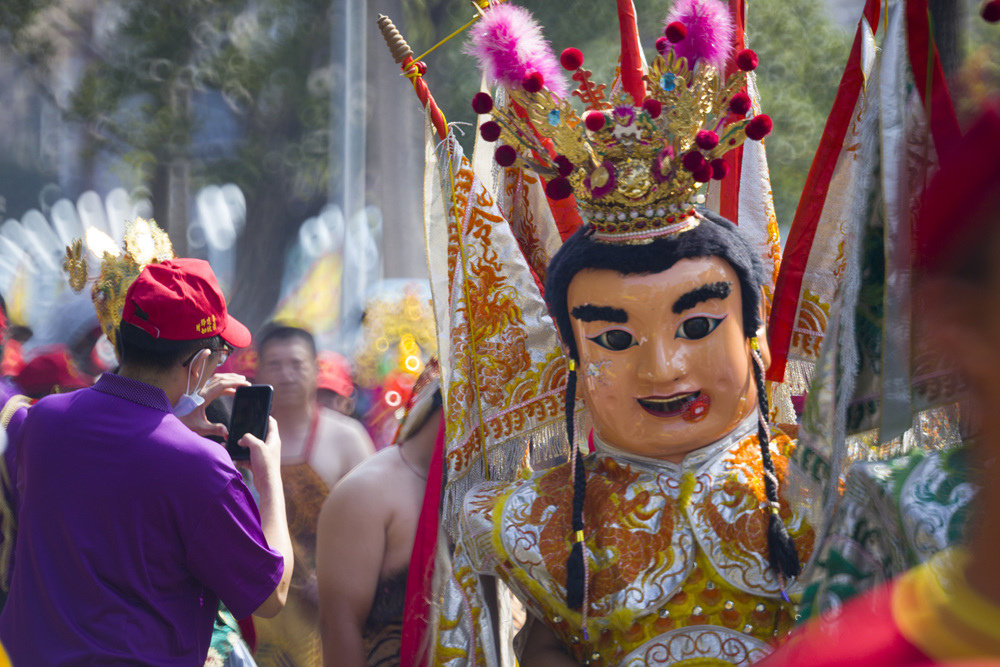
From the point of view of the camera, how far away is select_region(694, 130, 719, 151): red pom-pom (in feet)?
7.09

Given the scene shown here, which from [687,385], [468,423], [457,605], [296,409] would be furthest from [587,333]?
[296,409]

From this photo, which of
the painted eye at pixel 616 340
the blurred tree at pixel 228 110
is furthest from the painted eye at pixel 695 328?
the blurred tree at pixel 228 110

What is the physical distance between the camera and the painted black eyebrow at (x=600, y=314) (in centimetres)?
223

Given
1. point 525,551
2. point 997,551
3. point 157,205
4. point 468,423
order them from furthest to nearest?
point 157,205 → point 468,423 → point 525,551 → point 997,551

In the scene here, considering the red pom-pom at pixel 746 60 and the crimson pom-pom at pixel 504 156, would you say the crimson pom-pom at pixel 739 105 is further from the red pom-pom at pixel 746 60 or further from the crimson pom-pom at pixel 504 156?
the crimson pom-pom at pixel 504 156

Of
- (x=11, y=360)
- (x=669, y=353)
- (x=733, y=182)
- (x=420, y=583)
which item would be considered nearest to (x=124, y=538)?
(x=420, y=583)

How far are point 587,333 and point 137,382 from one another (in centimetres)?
112

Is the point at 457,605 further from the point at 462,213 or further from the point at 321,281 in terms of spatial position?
the point at 321,281

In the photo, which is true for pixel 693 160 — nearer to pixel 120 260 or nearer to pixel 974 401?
pixel 974 401

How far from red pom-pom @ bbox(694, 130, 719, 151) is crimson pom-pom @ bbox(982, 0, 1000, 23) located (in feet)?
2.07

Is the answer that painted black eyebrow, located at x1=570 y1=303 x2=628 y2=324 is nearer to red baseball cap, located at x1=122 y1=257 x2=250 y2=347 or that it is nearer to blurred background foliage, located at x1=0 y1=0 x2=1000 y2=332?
red baseball cap, located at x1=122 y1=257 x2=250 y2=347

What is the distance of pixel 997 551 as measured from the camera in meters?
0.79

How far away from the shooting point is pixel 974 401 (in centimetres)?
85

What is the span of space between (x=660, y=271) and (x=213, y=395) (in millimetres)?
1372
